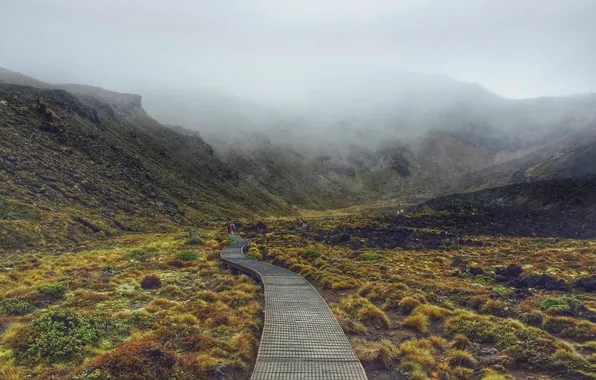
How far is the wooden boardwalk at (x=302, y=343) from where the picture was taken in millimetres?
9506

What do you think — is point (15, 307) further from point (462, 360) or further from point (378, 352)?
point (462, 360)

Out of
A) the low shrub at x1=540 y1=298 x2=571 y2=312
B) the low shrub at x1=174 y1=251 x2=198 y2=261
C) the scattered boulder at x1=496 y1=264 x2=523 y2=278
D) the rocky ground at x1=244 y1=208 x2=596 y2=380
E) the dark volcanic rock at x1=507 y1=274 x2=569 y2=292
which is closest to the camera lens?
the rocky ground at x1=244 y1=208 x2=596 y2=380

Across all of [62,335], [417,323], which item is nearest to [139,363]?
[62,335]

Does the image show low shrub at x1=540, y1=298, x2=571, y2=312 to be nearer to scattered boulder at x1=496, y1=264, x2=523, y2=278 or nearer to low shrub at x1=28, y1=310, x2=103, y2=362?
scattered boulder at x1=496, y1=264, x2=523, y2=278

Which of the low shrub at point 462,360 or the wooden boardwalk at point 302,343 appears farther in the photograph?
the low shrub at point 462,360

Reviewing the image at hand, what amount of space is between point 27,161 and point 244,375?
59309mm

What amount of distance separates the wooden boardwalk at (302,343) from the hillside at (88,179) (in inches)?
1149

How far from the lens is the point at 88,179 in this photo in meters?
58.6

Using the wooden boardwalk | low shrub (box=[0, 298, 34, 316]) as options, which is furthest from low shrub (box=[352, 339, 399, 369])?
low shrub (box=[0, 298, 34, 316])

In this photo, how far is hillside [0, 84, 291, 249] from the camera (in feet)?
128

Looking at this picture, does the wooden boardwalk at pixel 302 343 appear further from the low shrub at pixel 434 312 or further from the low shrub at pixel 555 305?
the low shrub at pixel 555 305

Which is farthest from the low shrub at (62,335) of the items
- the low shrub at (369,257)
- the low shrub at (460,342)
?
the low shrub at (369,257)

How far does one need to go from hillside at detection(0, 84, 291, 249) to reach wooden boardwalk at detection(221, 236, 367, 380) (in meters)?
29.2

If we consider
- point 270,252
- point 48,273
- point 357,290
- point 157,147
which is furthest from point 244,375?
point 157,147
